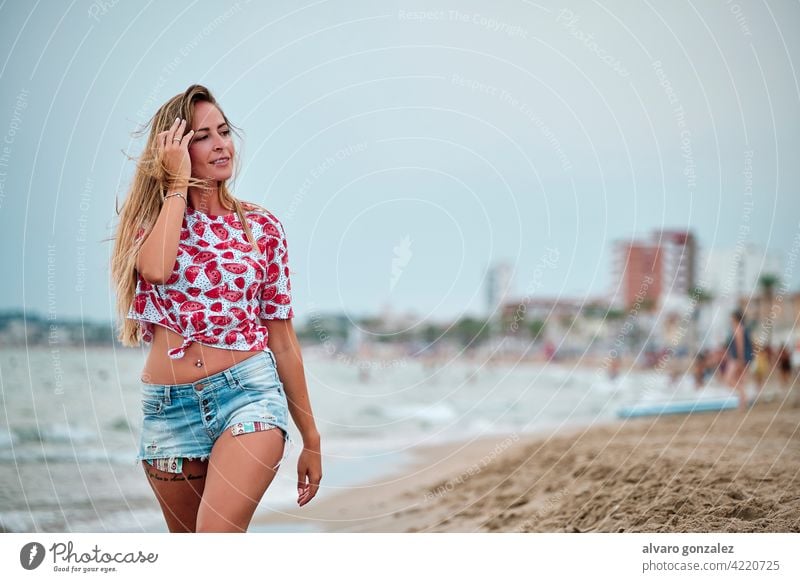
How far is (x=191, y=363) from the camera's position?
2.94 m

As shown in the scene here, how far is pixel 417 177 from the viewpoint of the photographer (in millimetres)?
5727

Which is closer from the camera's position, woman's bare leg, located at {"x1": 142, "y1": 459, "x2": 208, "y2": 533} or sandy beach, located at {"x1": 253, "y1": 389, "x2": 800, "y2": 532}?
woman's bare leg, located at {"x1": 142, "y1": 459, "x2": 208, "y2": 533}

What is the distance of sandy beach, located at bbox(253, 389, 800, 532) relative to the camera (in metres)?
4.43

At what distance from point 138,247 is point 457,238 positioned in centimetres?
423

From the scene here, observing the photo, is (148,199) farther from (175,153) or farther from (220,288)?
(220,288)

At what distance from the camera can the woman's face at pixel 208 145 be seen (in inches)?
123

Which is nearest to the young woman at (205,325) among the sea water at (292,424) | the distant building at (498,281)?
the sea water at (292,424)

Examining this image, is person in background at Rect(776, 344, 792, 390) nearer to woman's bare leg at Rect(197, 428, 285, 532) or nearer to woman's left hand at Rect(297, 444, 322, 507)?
woman's left hand at Rect(297, 444, 322, 507)

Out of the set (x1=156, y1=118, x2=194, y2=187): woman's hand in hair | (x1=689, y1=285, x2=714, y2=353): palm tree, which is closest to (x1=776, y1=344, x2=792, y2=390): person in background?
(x1=689, y1=285, x2=714, y2=353): palm tree

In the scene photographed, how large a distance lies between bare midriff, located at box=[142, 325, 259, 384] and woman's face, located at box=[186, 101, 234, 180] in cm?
58

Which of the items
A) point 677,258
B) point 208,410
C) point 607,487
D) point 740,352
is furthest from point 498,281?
point 208,410

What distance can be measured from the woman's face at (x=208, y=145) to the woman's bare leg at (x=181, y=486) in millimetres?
956

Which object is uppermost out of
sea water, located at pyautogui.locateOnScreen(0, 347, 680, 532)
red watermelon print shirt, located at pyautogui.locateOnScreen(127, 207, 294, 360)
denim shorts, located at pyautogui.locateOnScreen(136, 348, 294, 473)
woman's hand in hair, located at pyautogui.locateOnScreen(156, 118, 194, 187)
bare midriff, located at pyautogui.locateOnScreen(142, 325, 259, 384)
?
woman's hand in hair, located at pyautogui.locateOnScreen(156, 118, 194, 187)

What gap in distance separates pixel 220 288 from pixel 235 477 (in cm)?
60
